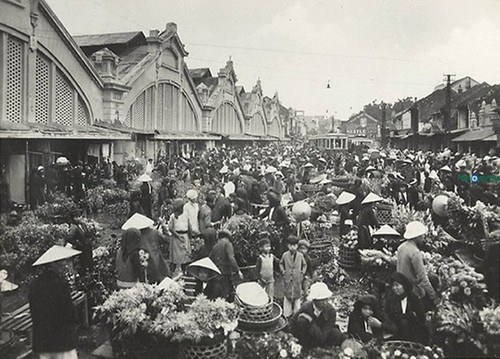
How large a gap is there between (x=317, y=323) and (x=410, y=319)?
4.45 feet

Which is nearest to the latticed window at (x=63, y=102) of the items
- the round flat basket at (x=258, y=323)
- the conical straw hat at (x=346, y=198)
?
the conical straw hat at (x=346, y=198)

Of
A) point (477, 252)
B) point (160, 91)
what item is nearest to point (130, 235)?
point (477, 252)

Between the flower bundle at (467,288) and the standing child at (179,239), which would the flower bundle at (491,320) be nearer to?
the flower bundle at (467,288)

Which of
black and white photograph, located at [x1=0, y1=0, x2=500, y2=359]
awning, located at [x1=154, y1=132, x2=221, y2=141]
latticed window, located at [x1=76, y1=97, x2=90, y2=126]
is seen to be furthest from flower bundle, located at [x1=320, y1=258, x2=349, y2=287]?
awning, located at [x1=154, y1=132, x2=221, y2=141]

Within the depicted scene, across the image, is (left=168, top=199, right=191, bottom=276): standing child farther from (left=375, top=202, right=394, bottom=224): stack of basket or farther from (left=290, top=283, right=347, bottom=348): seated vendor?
(left=375, top=202, right=394, bottom=224): stack of basket

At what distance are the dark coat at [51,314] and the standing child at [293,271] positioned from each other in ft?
11.1

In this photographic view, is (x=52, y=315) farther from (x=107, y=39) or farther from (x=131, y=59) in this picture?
(x=107, y=39)

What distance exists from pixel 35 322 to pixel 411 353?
426cm

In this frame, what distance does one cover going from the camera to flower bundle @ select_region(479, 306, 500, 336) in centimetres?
482

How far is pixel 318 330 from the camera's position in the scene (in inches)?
213

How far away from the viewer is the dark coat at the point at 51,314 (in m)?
4.77

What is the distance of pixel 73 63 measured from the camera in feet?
58.2

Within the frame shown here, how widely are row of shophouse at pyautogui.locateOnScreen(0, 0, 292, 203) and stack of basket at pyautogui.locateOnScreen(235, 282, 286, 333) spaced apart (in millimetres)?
8658

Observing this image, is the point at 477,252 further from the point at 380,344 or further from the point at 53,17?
the point at 53,17
